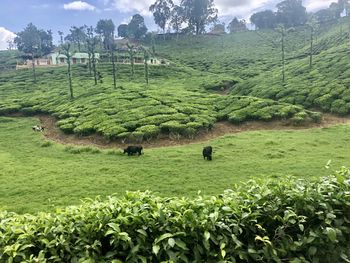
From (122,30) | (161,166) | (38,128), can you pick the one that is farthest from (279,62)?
(122,30)

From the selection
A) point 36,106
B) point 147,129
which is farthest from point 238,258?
point 36,106

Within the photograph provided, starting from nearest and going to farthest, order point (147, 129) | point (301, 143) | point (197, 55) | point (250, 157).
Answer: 1. point (250, 157)
2. point (301, 143)
3. point (147, 129)
4. point (197, 55)

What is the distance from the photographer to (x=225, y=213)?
419 cm

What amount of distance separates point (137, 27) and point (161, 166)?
120 m

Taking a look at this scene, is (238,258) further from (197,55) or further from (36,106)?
(197,55)

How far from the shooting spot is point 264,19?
132m

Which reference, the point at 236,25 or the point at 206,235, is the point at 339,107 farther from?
the point at 236,25

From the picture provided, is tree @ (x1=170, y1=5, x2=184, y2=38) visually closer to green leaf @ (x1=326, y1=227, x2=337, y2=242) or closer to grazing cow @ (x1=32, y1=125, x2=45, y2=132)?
grazing cow @ (x1=32, y1=125, x2=45, y2=132)

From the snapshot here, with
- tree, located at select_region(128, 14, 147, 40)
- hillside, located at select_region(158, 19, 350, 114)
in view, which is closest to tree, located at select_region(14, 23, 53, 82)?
tree, located at select_region(128, 14, 147, 40)

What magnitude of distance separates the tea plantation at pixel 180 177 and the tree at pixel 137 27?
68.5 m

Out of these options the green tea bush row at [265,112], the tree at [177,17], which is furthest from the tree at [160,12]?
the green tea bush row at [265,112]

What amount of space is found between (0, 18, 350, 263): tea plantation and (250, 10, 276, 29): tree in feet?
237

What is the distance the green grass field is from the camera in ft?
54.2

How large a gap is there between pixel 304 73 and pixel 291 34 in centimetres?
5900
